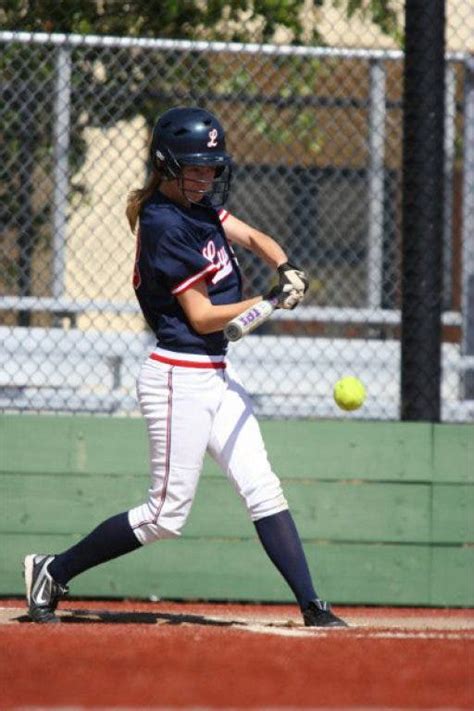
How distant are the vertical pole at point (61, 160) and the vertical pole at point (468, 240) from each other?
1992 millimetres

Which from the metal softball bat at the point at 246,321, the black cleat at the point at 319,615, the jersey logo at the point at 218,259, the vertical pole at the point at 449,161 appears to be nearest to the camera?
the metal softball bat at the point at 246,321

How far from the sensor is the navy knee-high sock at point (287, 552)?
587 centimetres

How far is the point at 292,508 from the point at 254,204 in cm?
188

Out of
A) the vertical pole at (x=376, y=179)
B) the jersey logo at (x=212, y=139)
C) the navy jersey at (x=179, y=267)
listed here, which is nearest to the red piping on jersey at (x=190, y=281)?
the navy jersey at (x=179, y=267)

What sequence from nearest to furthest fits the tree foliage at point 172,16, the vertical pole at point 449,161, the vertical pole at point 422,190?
1. the vertical pole at point 422,190
2. the tree foliage at point 172,16
3. the vertical pole at point 449,161

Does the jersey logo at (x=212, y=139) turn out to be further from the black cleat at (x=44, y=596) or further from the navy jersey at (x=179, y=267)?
the black cleat at (x=44, y=596)

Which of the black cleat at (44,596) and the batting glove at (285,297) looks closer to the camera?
the batting glove at (285,297)

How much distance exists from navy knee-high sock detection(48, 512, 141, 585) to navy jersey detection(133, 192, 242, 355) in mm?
739

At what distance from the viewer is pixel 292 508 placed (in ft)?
23.6

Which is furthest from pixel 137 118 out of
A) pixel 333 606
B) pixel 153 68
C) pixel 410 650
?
pixel 410 650

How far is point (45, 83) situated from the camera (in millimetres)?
7297

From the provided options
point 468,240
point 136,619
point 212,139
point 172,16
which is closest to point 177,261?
point 212,139

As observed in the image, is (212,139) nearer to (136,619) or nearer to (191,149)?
(191,149)

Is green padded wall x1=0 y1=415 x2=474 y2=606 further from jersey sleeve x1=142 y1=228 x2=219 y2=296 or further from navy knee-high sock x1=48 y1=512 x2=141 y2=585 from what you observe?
jersey sleeve x1=142 y1=228 x2=219 y2=296
